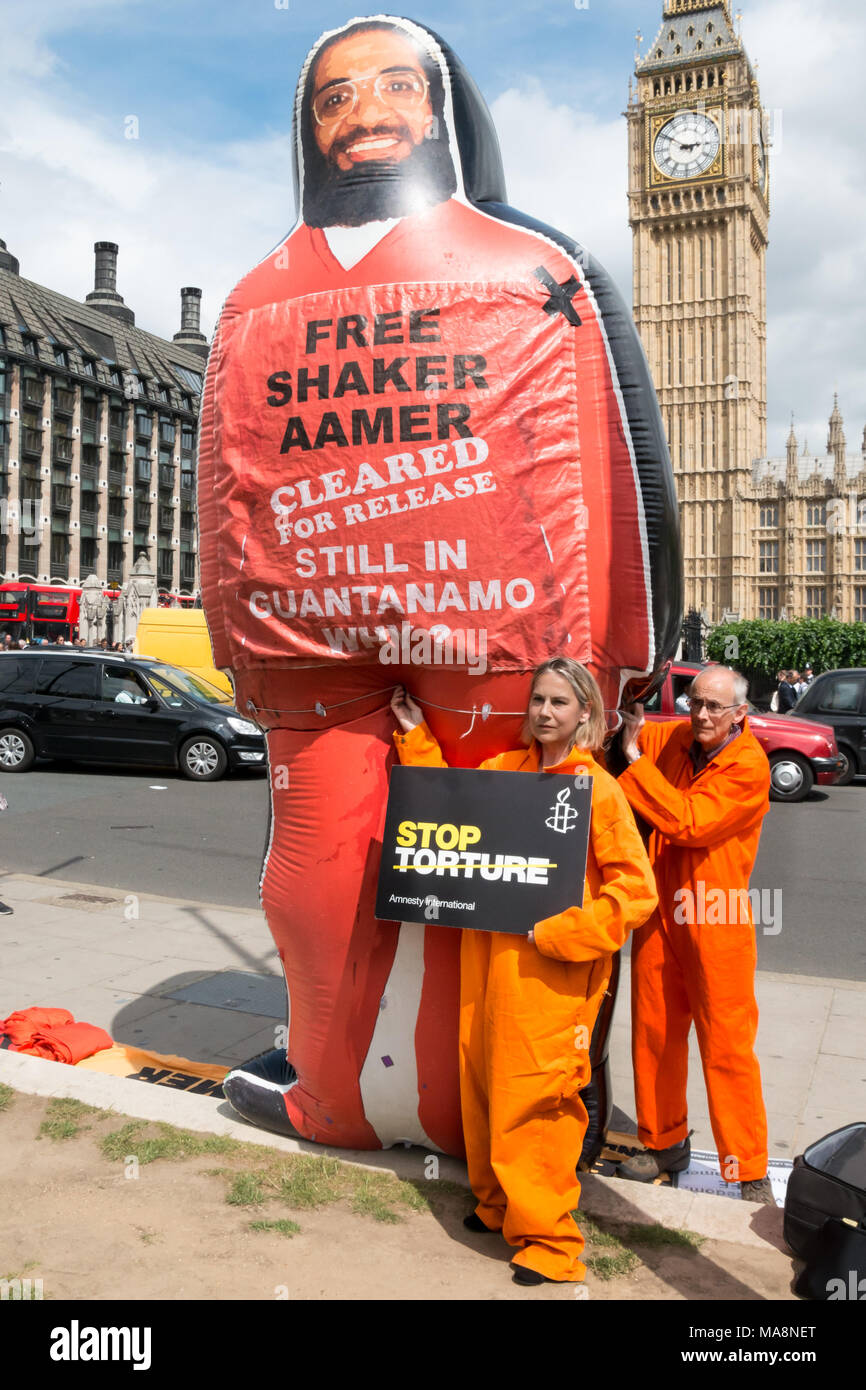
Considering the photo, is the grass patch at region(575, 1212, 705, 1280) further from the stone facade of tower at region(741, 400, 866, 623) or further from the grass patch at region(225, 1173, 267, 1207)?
the stone facade of tower at region(741, 400, 866, 623)

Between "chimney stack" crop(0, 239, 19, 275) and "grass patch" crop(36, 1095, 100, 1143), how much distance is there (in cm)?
7385

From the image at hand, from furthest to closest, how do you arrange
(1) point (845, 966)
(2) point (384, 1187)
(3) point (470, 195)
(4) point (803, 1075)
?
1. (1) point (845, 966)
2. (4) point (803, 1075)
3. (3) point (470, 195)
4. (2) point (384, 1187)

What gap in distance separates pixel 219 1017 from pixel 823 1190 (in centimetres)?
343

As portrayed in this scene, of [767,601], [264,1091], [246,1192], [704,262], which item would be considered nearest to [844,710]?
[264,1091]

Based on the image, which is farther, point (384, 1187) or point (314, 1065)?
point (314, 1065)

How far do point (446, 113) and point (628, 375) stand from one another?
108cm

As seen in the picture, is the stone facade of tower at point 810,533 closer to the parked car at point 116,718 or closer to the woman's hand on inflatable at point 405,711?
the parked car at point 116,718

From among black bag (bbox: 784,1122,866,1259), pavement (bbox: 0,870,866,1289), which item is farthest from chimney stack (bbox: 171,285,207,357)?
black bag (bbox: 784,1122,866,1259)

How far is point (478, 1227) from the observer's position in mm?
3162

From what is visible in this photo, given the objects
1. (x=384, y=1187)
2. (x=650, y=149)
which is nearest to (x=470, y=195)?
(x=384, y=1187)

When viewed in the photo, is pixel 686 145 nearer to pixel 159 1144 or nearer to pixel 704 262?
pixel 704 262

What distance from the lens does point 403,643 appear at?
3416 mm

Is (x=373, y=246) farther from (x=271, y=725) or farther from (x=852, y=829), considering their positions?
(x=852, y=829)

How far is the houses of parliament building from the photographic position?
7369 centimetres
